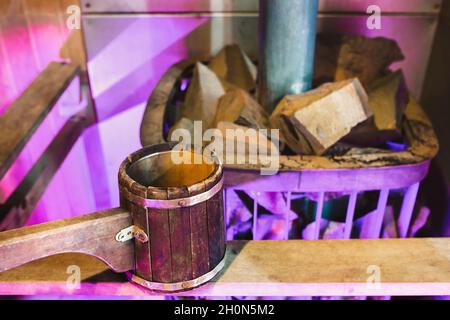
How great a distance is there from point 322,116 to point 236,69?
0.83 meters

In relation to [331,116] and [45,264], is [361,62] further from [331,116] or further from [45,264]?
[45,264]

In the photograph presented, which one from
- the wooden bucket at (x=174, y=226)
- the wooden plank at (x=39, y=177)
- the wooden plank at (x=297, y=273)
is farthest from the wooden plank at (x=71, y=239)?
the wooden plank at (x=39, y=177)

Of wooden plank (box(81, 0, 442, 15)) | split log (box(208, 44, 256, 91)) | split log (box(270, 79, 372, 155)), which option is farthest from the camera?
wooden plank (box(81, 0, 442, 15))

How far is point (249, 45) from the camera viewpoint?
265cm

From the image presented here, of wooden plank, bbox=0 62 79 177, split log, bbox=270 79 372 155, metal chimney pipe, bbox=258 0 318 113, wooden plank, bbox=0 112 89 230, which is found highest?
metal chimney pipe, bbox=258 0 318 113

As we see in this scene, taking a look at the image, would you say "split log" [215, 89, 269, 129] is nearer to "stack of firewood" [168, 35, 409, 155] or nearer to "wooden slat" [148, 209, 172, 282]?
"stack of firewood" [168, 35, 409, 155]

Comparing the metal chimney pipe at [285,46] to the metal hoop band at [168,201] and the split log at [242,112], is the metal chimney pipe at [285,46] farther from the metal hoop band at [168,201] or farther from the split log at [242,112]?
the metal hoop band at [168,201]

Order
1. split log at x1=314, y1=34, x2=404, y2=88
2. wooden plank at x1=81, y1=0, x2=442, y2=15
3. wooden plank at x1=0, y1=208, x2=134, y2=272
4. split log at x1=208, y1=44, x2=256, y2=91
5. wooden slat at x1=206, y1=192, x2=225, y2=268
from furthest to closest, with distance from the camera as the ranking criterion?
wooden plank at x1=81, y1=0, x2=442, y2=15 → split log at x1=208, y1=44, x2=256, y2=91 → split log at x1=314, y1=34, x2=404, y2=88 → wooden slat at x1=206, y1=192, x2=225, y2=268 → wooden plank at x1=0, y1=208, x2=134, y2=272

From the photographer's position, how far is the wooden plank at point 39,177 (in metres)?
2.21

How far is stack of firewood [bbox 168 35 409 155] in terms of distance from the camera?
167 centimetres

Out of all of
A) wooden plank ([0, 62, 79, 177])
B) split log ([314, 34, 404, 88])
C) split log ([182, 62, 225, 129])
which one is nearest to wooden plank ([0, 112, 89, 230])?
wooden plank ([0, 62, 79, 177])

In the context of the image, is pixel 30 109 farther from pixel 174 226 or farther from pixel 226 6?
pixel 174 226

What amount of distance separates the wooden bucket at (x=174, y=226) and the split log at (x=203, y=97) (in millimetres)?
751

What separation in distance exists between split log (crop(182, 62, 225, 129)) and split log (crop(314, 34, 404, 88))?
51 centimetres
